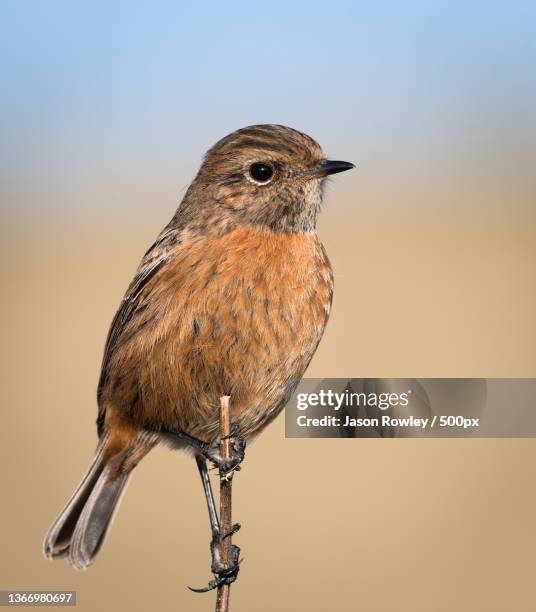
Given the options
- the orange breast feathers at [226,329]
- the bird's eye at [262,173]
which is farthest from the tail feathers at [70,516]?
the bird's eye at [262,173]

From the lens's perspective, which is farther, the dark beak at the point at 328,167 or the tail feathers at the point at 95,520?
the tail feathers at the point at 95,520

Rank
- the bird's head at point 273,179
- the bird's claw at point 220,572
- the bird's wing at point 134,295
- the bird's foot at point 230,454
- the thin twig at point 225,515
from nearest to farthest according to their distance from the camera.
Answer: the thin twig at point 225,515
the bird's foot at point 230,454
the bird's claw at point 220,572
the bird's head at point 273,179
the bird's wing at point 134,295

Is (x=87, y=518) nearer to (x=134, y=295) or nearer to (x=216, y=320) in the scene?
(x=134, y=295)

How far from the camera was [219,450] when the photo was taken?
4.73 m

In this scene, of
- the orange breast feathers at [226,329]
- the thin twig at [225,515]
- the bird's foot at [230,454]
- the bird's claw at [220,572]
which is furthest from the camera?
the orange breast feathers at [226,329]

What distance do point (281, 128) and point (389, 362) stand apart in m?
5.48

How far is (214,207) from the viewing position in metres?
4.87

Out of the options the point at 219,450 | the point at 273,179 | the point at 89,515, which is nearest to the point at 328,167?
the point at 273,179

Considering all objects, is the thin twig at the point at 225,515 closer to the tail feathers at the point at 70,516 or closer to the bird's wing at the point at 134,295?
the bird's wing at the point at 134,295

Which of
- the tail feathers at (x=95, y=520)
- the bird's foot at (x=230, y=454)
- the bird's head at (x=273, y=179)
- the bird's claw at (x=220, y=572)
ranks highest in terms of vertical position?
the bird's head at (x=273, y=179)

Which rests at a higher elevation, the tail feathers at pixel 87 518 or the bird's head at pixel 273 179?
the bird's head at pixel 273 179

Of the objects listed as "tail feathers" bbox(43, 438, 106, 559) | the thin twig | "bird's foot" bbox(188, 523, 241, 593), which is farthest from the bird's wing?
the thin twig

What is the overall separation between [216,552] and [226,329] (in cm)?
113

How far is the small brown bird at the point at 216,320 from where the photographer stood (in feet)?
14.4
